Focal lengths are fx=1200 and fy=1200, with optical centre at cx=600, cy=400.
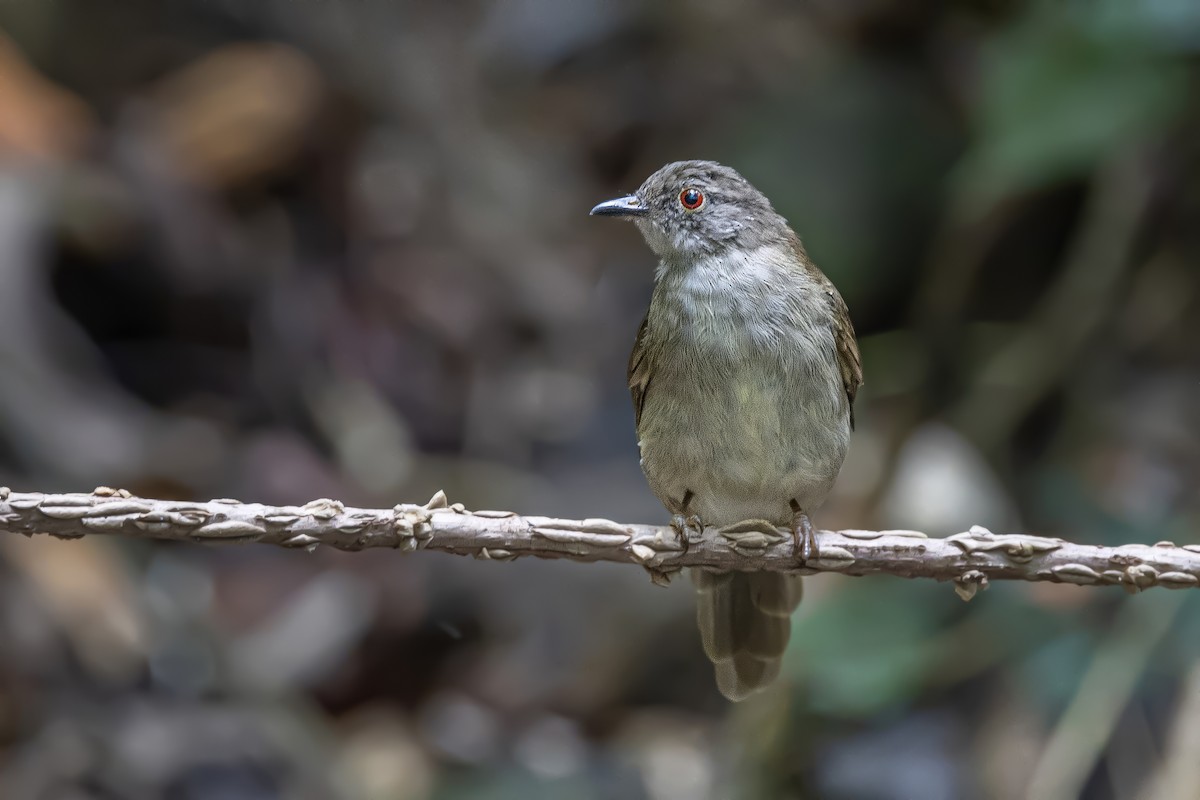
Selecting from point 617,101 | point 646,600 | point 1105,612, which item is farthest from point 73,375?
point 1105,612

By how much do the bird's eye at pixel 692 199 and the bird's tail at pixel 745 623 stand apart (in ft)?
3.73

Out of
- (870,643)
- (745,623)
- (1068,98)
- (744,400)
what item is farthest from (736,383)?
(1068,98)

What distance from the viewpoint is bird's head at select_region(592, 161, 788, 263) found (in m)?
3.62

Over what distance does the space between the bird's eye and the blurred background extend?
1.71 meters

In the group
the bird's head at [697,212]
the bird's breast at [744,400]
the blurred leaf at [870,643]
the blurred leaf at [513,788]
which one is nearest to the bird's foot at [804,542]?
the bird's breast at [744,400]

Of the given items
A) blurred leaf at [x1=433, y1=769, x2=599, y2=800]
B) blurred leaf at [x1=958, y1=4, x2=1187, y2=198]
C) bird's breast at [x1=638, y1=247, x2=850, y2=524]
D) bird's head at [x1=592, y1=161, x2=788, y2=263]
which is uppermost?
blurred leaf at [x1=958, y1=4, x2=1187, y2=198]

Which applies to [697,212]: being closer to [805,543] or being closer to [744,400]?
[744,400]

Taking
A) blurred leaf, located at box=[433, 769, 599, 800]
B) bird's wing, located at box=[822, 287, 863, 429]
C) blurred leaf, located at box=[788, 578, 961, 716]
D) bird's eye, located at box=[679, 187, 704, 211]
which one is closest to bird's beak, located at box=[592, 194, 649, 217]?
bird's eye, located at box=[679, 187, 704, 211]

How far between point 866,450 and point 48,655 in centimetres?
366

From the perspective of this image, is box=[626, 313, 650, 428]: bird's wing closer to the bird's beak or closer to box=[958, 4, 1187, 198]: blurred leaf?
the bird's beak

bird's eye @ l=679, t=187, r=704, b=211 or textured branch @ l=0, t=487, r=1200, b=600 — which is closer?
textured branch @ l=0, t=487, r=1200, b=600

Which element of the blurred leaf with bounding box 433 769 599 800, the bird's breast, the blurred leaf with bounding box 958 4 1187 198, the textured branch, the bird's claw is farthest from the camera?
the blurred leaf with bounding box 958 4 1187 198

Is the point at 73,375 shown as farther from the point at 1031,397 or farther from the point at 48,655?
the point at 1031,397

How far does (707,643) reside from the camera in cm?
375
